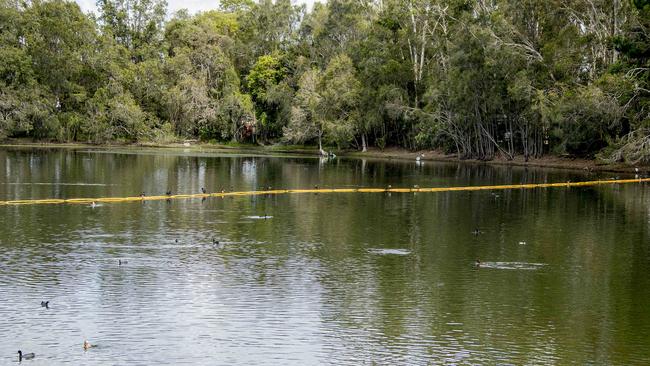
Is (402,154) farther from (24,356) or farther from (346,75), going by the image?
(24,356)

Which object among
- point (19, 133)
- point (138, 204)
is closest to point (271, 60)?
point (19, 133)

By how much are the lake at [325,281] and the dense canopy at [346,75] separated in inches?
930

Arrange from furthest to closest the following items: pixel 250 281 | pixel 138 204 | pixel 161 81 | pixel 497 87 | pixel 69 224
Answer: pixel 161 81 < pixel 497 87 < pixel 138 204 < pixel 69 224 < pixel 250 281

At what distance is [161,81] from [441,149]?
44.8m

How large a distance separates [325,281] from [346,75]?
72.4 metres

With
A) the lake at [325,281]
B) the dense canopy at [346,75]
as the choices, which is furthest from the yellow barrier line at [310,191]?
the dense canopy at [346,75]

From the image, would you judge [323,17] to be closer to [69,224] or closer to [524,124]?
[524,124]

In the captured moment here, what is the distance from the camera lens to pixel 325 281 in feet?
69.9

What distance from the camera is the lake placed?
15.6 metres

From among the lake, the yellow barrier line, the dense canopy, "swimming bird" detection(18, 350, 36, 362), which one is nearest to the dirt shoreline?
the dense canopy

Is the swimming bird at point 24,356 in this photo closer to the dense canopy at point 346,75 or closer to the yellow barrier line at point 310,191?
the yellow barrier line at point 310,191

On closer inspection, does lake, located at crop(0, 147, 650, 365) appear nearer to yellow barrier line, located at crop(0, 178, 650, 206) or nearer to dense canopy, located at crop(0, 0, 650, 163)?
yellow barrier line, located at crop(0, 178, 650, 206)

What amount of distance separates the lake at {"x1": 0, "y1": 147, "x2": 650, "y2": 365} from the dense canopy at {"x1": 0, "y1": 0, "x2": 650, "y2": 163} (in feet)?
77.5

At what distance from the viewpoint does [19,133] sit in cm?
10469
